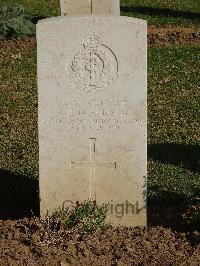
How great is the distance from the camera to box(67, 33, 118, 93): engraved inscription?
6234 mm

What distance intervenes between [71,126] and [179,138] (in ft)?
11.4

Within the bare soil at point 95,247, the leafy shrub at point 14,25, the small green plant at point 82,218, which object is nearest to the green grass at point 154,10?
the leafy shrub at point 14,25

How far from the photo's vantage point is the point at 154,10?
64.6ft

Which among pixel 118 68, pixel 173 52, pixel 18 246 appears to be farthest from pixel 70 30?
pixel 173 52

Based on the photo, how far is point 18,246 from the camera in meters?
6.03

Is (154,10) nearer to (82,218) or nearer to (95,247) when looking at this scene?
(82,218)

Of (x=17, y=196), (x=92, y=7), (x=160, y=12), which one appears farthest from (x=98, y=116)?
(x=160, y=12)

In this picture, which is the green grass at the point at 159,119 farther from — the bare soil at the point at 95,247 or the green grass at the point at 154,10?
the green grass at the point at 154,10

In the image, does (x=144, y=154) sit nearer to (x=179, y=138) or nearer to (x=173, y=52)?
(x=179, y=138)

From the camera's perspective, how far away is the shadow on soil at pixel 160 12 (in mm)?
18672

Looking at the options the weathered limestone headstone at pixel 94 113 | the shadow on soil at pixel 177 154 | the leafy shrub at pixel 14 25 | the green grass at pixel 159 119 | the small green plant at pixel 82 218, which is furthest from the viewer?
the leafy shrub at pixel 14 25

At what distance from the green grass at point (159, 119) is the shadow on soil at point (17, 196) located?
0.66 feet

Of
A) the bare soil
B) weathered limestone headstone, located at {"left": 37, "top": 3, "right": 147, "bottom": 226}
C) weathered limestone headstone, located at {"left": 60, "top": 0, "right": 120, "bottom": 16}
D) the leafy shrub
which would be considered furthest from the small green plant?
the leafy shrub

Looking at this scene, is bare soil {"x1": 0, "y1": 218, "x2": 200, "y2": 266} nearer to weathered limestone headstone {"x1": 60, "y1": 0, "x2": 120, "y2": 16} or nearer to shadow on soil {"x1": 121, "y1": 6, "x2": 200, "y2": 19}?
weathered limestone headstone {"x1": 60, "y1": 0, "x2": 120, "y2": 16}
